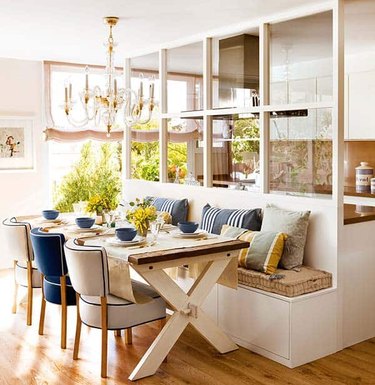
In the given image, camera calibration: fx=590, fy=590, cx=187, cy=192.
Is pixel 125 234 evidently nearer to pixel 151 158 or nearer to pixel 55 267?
pixel 55 267

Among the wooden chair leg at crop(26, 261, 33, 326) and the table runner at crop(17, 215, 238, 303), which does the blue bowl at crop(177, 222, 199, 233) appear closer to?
the table runner at crop(17, 215, 238, 303)

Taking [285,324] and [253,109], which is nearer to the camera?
[285,324]

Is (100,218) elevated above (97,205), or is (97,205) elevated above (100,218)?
(97,205)

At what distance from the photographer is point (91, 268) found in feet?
12.0

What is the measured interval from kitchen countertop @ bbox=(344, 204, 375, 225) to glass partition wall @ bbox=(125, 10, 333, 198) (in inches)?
9.8

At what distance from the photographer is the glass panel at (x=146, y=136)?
6109 millimetres

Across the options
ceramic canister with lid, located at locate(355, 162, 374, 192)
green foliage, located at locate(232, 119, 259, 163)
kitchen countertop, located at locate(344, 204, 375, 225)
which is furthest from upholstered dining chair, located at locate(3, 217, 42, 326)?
ceramic canister with lid, located at locate(355, 162, 374, 192)

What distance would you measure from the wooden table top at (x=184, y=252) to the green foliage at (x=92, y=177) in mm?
3407

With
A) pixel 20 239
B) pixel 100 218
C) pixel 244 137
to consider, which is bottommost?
pixel 20 239

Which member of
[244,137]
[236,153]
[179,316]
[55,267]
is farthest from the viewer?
[236,153]

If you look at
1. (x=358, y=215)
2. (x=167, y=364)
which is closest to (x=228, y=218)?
(x=358, y=215)

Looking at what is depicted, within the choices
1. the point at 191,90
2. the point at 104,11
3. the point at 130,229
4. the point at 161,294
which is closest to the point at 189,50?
the point at 191,90

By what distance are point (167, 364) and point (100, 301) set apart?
677 mm

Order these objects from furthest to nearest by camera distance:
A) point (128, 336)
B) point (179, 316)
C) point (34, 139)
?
point (34, 139)
point (128, 336)
point (179, 316)
